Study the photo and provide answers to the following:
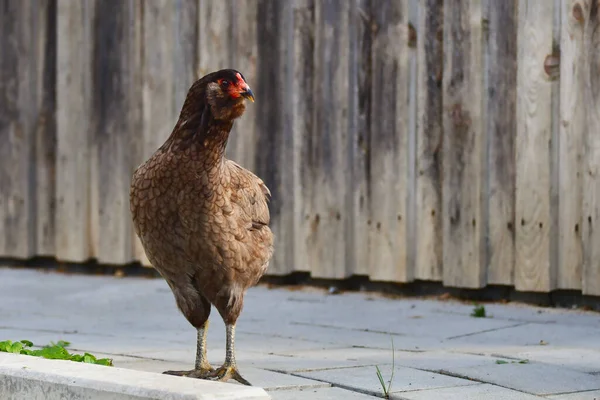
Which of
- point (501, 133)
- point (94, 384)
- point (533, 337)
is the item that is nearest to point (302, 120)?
point (501, 133)

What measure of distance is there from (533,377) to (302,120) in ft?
10.7

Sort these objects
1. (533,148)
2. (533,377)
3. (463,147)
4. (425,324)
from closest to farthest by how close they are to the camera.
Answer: (533,377) < (425,324) < (533,148) < (463,147)

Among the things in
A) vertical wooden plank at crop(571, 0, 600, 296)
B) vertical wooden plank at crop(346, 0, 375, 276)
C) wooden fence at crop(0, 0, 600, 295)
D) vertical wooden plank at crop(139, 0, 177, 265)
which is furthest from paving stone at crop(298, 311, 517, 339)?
vertical wooden plank at crop(139, 0, 177, 265)

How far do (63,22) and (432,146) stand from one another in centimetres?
341

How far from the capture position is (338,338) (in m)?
5.16

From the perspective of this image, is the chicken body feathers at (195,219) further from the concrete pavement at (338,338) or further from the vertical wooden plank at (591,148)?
the vertical wooden plank at (591,148)

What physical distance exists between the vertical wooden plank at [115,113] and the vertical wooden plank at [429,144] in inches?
94.8

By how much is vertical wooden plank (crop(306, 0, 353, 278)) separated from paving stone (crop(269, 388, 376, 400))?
2.98 meters

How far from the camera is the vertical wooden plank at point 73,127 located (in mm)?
7836

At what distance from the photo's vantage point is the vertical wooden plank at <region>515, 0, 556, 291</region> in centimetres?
572

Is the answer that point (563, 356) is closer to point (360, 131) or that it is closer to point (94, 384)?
point (94, 384)

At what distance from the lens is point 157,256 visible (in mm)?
3822

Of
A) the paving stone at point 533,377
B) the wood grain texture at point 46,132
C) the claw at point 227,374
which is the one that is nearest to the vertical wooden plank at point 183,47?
the wood grain texture at point 46,132

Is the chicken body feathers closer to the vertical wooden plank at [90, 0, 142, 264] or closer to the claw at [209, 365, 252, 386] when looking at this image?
the claw at [209, 365, 252, 386]
